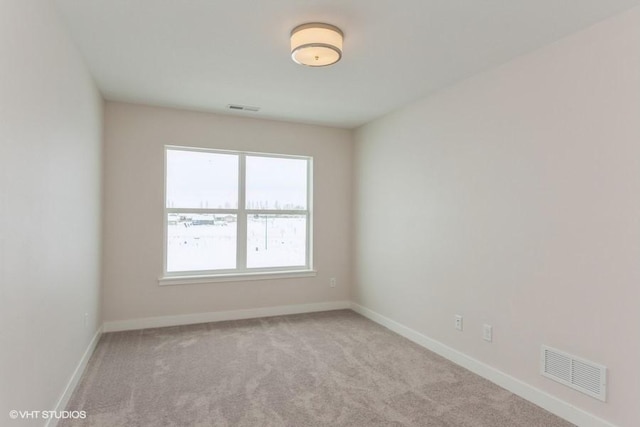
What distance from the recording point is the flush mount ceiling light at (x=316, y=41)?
7.67 ft

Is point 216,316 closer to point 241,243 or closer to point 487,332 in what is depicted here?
point 241,243

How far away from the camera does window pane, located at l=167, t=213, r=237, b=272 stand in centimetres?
437

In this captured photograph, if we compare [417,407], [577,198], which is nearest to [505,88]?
[577,198]

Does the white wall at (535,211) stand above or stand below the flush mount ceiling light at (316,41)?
below

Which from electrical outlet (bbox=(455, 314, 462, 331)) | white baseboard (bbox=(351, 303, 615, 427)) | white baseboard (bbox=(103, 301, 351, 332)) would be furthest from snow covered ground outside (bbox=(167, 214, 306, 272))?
electrical outlet (bbox=(455, 314, 462, 331))

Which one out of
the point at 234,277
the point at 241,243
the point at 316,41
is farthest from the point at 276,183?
the point at 316,41

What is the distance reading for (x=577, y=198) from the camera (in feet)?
7.73

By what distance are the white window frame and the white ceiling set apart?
102 centimetres

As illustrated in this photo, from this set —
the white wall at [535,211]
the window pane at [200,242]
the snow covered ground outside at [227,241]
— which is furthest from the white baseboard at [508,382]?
the window pane at [200,242]

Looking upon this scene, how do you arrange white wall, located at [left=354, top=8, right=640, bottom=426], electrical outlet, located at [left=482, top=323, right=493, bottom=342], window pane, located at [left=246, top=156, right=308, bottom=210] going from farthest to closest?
window pane, located at [left=246, top=156, right=308, bottom=210] < electrical outlet, located at [left=482, top=323, right=493, bottom=342] < white wall, located at [left=354, top=8, right=640, bottom=426]

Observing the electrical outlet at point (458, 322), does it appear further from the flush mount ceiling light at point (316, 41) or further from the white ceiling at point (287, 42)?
the flush mount ceiling light at point (316, 41)

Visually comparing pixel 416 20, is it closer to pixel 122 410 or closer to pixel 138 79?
pixel 138 79

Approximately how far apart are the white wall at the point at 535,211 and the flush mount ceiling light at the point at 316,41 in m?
1.41

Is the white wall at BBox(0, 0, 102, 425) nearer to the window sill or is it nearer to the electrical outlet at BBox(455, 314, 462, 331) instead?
the window sill
